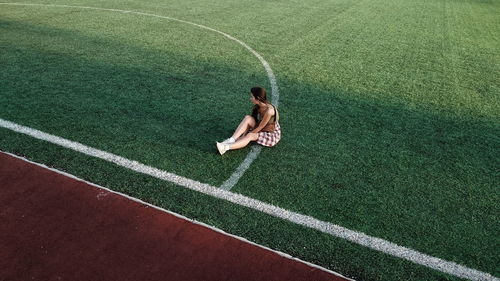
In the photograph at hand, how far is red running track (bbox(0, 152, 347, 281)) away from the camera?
3385 millimetres

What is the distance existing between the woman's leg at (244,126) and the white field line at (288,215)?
36.0 inches

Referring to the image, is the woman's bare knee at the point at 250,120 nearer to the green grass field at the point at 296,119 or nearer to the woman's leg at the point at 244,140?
the woman's leg at the point at 244,140

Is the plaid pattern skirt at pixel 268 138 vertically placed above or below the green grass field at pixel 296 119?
above

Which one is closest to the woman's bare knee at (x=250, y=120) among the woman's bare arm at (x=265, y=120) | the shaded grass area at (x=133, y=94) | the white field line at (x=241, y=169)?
the woman's bare arm at (x=265, y=120)

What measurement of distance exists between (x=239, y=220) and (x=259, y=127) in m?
1.48

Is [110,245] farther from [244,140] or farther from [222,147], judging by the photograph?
[244,140]

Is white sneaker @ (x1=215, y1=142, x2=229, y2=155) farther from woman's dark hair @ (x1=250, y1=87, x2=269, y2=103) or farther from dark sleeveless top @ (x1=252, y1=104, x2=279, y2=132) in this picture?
woman's dark hair @ (x1=250, y1=87, x2=269, y2=103)

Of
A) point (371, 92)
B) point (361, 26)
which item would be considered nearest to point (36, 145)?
point (371, 92)

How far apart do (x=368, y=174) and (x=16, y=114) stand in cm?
475

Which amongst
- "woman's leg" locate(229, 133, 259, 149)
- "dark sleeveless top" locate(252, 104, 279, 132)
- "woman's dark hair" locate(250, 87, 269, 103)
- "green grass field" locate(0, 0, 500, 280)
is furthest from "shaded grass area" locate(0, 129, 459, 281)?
"woman's dark hair" locate(250, 87, 269, 103)

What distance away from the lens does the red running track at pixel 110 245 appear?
11.1 feet

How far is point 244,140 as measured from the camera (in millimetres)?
5016

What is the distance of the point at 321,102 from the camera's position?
6445 millimetres

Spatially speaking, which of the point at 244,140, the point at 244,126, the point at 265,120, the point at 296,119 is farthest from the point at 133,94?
the point at 296,119
